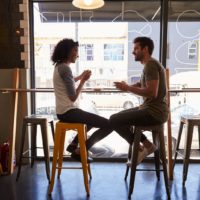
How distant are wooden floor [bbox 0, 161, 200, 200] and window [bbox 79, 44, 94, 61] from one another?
130 cm

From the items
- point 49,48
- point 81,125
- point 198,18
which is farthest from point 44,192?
point 198,18

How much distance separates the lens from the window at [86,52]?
11.7ft

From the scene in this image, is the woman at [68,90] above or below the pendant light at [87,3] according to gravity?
below

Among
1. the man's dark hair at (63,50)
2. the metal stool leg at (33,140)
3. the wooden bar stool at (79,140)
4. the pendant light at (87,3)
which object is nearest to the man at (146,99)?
the wooden bar stool at (79,140)

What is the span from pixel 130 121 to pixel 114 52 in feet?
4.10

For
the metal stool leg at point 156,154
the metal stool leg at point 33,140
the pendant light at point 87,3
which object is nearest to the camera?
the metal stool leg at point 156,154

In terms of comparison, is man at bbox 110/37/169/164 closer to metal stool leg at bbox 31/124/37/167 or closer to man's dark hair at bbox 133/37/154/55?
man's dark hair at bbox 133/37/154/55

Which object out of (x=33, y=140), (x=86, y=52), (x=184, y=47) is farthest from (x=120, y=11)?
(x=33, y=140)

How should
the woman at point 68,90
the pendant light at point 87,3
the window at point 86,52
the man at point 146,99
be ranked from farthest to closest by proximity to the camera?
the window at point 86,52 < the pendant light at point 87,3 < the woman at point 68,90 < the man at point 146,99

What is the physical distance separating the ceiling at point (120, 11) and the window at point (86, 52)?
1.02 feet

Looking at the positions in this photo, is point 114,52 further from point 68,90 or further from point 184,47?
point 68,90

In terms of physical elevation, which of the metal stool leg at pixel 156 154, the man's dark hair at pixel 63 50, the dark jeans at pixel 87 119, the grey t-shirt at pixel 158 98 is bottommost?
the metal stool leg at pixel 156 154

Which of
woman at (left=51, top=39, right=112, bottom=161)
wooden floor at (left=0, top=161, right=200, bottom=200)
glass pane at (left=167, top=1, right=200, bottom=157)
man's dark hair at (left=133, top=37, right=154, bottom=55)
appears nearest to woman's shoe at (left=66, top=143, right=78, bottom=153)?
woman at (left=51, top=39, right=112, bottom=161)

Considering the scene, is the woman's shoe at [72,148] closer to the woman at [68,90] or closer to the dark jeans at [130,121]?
the woman at [68,90]
